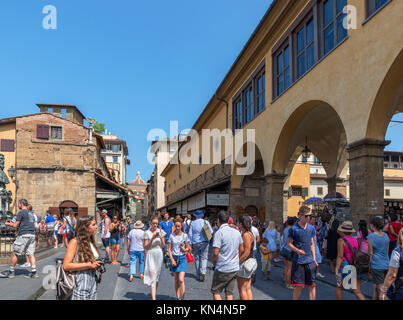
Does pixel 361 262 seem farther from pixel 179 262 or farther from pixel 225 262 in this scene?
pixel 179 262

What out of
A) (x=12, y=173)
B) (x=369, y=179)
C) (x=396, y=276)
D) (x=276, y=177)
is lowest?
(x=396, y=276)

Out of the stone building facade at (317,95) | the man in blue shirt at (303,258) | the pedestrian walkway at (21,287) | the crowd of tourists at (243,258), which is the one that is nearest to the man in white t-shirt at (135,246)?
the crowd of tourists at (243,258)

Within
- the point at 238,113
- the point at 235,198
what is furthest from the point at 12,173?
the point at 238,113

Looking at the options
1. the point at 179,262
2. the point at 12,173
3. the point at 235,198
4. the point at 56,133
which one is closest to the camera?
the point at 179,262

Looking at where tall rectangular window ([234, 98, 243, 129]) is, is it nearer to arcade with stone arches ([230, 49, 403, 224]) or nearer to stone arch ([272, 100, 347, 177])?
arcade with stone arches ([230, 49, 403, 224])

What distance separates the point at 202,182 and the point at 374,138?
23.3m

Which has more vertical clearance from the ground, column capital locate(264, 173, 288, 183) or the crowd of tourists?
column capital locate(264, 173, 288, 183)

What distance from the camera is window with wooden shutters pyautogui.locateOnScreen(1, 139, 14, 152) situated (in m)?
29.3

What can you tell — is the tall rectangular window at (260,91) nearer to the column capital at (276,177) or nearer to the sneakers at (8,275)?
the column capital at (276,177)

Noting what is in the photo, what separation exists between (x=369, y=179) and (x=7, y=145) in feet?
90.0

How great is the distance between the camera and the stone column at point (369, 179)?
9719 millimetres

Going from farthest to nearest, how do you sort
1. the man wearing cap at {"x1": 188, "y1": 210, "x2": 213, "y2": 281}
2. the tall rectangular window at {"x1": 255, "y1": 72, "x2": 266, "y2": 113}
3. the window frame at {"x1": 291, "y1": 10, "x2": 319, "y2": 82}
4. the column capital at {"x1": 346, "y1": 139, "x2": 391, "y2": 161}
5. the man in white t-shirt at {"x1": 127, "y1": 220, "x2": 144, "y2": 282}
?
1. the tall rectangular window at {"x1": 255, "y1": 72, "x2": 266, "y2": 113}
2. the window frame at {"x1": 291, "y1": 10, "x2": 319, "y2": 82}
3. the man wearing cap at {"x1": 188, "y1": 210, "x2": 213, "y2": 281}
4. the column capital at {"x1": 346, "y1": 139, "x2": 391, "y2": 161}
5. the man in white t-shirt at {"x1": 127, "y1": 220, "x2": 144, "y2": 282}

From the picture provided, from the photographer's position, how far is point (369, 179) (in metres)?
9.76

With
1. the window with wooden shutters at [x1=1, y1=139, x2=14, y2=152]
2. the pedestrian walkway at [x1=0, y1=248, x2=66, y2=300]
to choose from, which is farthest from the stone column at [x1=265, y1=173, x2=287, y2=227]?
the window with wooden shutters at [x1=1, y1=139, x2=14, y2=152]
